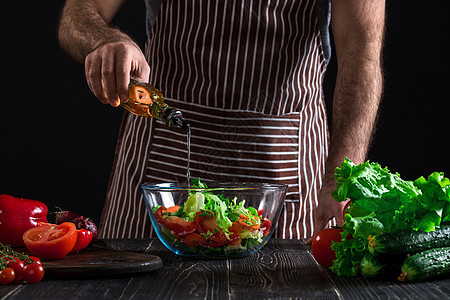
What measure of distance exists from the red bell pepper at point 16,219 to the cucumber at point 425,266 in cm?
80

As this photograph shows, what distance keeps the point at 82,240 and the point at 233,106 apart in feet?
2.63

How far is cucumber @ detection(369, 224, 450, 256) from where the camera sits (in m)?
1.14

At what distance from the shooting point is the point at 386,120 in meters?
3.34

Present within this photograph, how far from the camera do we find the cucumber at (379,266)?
1.16 metres

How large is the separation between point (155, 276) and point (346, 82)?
3.40ft

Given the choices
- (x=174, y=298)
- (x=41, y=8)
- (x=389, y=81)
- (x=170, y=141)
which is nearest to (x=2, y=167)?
(x=41, y=8)

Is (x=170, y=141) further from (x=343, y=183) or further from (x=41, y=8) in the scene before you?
(x=41, y=8)

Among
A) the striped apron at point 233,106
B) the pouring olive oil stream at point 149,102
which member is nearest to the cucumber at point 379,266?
the pouring olive oil stream at point 149,102

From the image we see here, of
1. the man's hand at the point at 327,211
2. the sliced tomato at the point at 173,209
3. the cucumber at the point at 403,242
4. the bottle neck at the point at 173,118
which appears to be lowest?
the man's hand at the point at 327,211

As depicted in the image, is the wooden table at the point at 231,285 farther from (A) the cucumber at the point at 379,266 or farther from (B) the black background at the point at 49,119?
(B) the black background at the point at 49,119

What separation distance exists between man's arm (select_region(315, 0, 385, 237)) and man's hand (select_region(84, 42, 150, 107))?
663 mm

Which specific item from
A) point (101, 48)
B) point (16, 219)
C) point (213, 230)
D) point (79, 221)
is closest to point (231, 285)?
point (213, 230)

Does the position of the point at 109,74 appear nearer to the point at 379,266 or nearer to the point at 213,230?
the point at 213,230

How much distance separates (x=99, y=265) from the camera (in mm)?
1164
